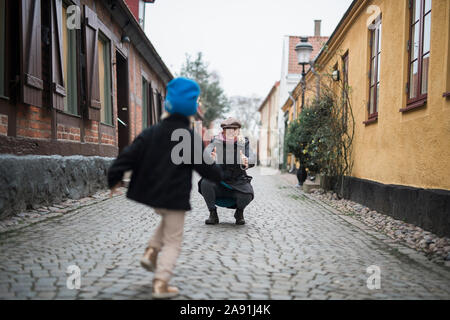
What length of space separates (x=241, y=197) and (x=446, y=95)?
2758 millimetres

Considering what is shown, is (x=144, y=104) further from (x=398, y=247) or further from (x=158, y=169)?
(x=158, y=169)

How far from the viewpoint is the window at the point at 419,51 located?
5.87 m

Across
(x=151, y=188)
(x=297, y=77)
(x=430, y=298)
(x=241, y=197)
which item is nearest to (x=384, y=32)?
(x=241, y=197)

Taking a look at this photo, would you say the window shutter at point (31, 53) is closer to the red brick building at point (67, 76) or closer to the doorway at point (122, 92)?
the red brick building at point (67, 76)

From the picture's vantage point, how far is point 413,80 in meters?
6.37

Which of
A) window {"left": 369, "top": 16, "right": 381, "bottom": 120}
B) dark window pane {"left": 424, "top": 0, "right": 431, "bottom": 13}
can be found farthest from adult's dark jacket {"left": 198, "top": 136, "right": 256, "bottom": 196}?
window {"left": 369, "top": 16, "right": 381, "bottom": 120}

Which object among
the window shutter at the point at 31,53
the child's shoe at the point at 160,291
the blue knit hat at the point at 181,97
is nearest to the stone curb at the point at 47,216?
the window shutter at the point at 31,53

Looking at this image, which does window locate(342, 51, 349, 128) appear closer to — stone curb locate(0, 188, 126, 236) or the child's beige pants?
stone curb locate(0, 188, 126, 236)

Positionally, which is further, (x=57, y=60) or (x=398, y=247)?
(x=57, y=60)

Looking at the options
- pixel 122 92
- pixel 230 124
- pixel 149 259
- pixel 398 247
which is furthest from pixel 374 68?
pixel 122 92

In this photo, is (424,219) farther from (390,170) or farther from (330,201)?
(330,201)

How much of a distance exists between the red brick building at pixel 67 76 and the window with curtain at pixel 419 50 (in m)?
5.25

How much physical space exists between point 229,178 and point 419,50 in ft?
10.3

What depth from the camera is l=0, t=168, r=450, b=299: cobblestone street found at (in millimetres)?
3076
